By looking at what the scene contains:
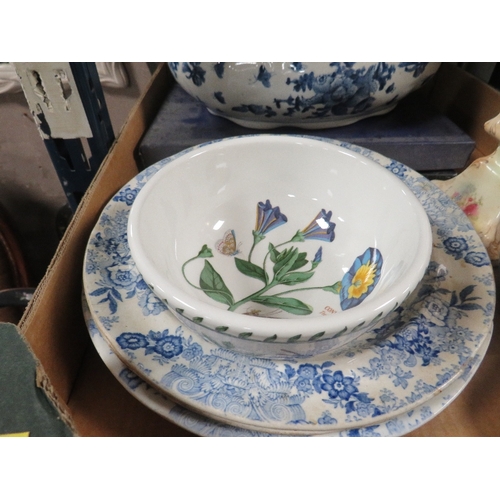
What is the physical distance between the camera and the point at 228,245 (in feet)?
1.45

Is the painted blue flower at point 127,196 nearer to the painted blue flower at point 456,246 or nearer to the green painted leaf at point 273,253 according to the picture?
the green painted leaf at point 273,253

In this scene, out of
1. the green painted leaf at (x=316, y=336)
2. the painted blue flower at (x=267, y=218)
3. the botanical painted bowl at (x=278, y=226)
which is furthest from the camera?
the painted blue flower at (x=267, y=218)

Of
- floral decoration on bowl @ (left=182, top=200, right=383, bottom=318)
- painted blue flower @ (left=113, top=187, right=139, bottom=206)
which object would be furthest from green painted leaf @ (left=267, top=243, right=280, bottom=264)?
painted blue flower @ (left=113, top=187, right=139, bottom=206)

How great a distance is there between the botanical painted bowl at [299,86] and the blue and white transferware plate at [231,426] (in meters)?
0.31

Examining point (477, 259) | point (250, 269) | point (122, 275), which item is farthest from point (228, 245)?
point (477, 259)

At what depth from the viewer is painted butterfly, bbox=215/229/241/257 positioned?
44cm

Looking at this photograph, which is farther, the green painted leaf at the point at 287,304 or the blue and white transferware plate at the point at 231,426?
the green painted leaf at the point at 287,304

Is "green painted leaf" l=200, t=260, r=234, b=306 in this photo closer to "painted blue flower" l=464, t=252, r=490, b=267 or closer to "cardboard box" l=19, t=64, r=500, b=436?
"cardboard box" l=19, t=64, r=500, b=436

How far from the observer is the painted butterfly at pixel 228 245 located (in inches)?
17.2

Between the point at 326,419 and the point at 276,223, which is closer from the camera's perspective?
the point at 326,419

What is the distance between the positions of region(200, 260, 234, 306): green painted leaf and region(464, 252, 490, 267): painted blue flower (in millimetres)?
215

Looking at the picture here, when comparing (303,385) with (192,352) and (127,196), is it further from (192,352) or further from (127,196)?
(127,196)

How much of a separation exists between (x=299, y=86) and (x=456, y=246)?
0.78ft

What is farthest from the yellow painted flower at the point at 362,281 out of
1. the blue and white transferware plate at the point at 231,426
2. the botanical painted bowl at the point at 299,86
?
the botanical painted bowl at the point at 299,86
